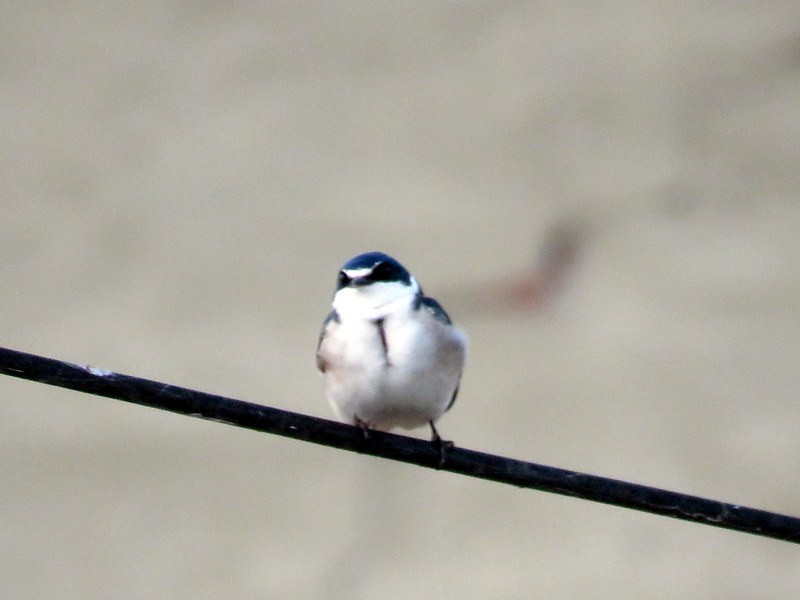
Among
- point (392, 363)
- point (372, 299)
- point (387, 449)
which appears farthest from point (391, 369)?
point (387, 449)

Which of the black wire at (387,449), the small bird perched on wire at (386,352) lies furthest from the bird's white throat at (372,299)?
the black wire at (387,449)

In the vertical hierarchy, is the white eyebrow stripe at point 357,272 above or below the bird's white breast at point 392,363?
above

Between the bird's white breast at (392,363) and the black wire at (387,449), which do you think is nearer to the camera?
the black wire at (387,449)

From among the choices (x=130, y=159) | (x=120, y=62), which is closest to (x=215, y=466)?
(x=130, y=159)

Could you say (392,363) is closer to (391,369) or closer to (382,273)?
(391,369)

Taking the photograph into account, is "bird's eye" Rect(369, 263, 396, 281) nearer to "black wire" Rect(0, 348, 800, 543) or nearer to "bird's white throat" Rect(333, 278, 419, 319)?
"bird's white throat" Rect(333, 278, 419, 319)

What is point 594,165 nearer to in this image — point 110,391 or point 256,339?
point 256,339

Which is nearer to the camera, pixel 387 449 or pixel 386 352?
pixel 387 449

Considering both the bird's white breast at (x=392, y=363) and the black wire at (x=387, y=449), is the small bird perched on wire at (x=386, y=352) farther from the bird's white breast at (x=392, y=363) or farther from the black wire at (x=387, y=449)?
the black wire at (x=387, y=449)
